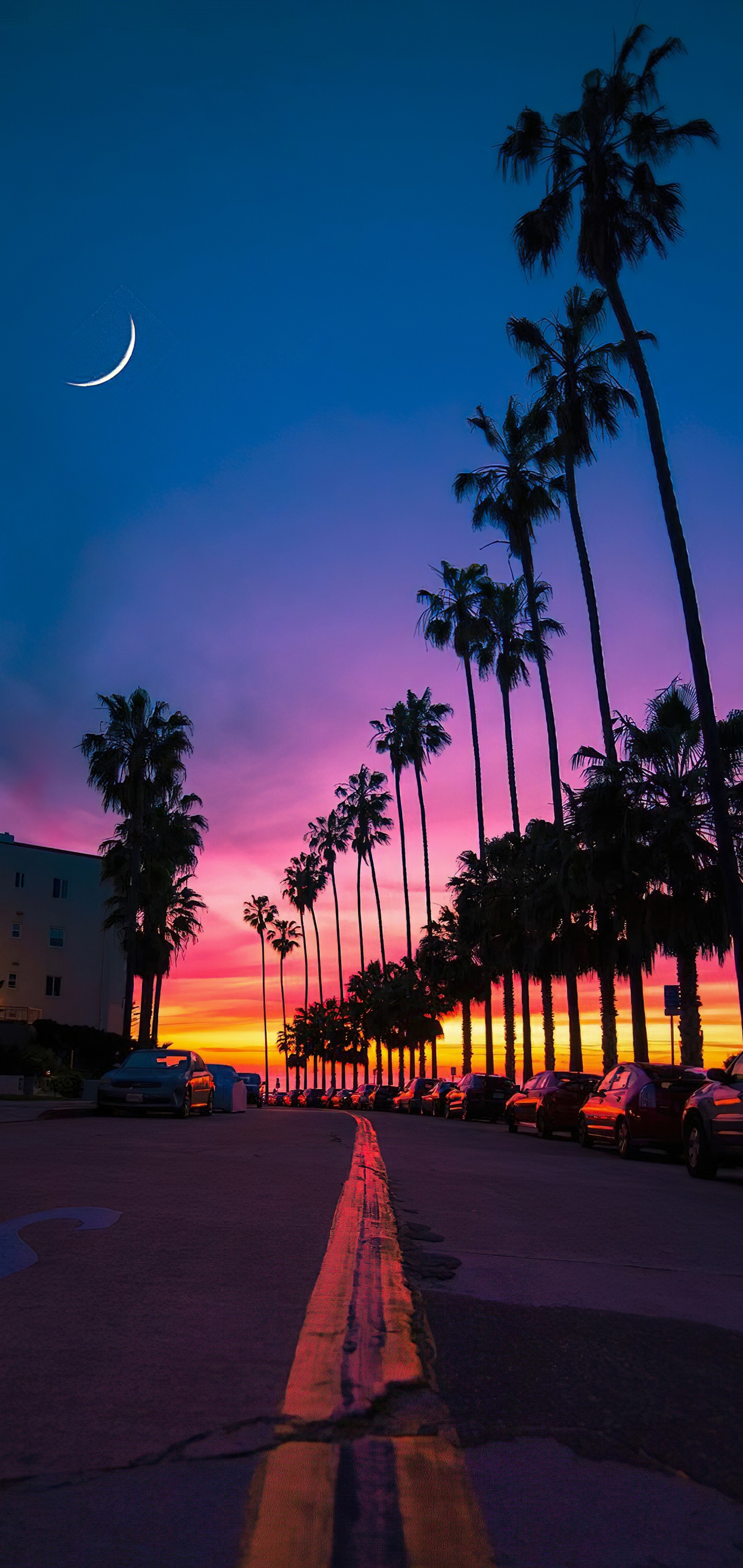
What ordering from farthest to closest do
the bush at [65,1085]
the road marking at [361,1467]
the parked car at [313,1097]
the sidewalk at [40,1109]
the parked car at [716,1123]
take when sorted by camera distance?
the parked car at [313,1097] < the bush at [65,1085] < the sidewalk at [40,1109] < the parked car at [716,1123] < the road marking at [361,1467]

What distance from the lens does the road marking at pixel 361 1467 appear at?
2.45 meters

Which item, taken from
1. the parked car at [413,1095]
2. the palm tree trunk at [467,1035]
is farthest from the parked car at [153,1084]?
the palm tree trunk at [467,1035]

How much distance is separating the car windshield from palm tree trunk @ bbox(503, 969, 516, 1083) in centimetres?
2511

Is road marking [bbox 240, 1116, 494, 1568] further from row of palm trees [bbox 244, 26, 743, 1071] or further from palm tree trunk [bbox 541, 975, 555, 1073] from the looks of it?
palm tree trunk [bbox 541, 975, 555, 1073]

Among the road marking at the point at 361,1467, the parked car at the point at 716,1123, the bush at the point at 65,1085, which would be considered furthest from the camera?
the bush at the point at 65,1085

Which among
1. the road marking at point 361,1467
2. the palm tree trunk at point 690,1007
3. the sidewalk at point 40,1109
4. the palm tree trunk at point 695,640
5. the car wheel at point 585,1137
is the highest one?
the palm tree trunk at point 695,640

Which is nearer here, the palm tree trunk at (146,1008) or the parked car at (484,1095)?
the parked car at (484,1095)

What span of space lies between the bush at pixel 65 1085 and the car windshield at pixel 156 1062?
50.7 ft

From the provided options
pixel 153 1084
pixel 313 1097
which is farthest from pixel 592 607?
pixel 313 1097

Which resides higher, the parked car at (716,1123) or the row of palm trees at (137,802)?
the row of palm trees at (137,802)

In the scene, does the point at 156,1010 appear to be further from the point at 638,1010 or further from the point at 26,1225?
the point at 26,1225

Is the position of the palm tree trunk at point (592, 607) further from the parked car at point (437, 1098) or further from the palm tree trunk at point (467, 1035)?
the palm tree trunk at point (467, 1035)

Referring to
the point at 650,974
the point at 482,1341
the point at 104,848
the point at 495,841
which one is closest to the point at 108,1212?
the point at 482,1341

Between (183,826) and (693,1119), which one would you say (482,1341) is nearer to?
(693,1119)
